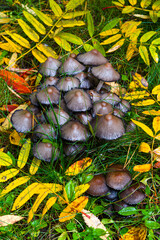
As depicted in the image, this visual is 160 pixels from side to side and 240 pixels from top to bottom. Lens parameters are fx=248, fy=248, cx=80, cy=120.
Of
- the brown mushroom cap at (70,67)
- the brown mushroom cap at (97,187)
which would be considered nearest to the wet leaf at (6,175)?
the brown mushroom cap at (97,187)

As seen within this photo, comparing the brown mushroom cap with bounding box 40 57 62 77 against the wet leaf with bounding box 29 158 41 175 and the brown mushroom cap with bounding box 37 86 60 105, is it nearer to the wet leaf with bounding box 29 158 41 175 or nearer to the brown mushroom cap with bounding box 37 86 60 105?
the brown mushroom cap with bounding box 37 86 60 105

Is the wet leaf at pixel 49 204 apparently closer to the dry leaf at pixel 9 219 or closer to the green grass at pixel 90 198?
the green grass at pixel 90 198

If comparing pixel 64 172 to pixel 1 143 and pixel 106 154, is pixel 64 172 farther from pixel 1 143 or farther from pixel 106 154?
pixel 1 143

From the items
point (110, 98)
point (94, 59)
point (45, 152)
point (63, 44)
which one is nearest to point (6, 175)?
point (45, 152)

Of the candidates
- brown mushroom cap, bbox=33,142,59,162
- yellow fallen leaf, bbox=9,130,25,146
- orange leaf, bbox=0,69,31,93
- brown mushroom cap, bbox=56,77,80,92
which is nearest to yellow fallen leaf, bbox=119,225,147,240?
brown mushroom cap, bbox=33,142,59,162

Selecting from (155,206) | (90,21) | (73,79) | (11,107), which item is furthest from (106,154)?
(90,21)

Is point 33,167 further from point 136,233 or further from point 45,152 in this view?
point 136,233
